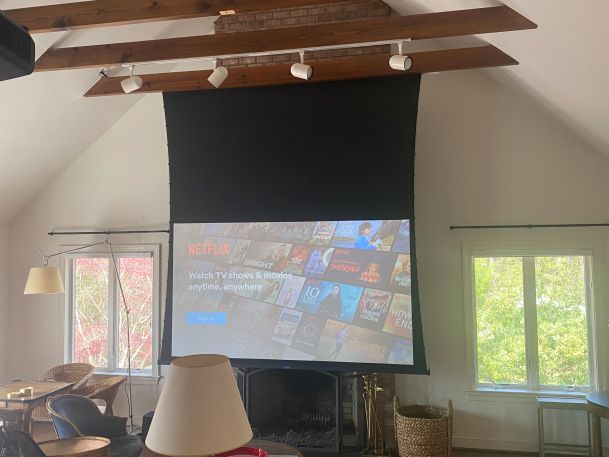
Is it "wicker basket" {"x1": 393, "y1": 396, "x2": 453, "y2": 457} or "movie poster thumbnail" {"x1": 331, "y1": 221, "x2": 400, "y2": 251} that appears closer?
"wicker basket" {"x1": 393, "y1": 396, "x2": 453, "y2": 457}

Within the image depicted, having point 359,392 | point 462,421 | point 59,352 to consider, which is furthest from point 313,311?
point 59,352

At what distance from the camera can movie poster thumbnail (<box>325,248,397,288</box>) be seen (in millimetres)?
4793

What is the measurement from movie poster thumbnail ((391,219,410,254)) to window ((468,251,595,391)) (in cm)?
80

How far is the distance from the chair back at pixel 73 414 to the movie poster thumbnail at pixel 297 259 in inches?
78.2

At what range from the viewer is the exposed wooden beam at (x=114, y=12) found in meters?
3.71

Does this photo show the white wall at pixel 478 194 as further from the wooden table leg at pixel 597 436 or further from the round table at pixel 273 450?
the round table at pixel 273 450

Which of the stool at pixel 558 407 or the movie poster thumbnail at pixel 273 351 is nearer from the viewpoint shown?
the stool at pixel 558 407

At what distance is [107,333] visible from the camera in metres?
6.03

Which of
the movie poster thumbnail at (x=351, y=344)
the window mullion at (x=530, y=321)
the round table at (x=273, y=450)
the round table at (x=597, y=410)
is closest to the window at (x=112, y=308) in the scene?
the movie poster thumbnail at (x=351, y=344)

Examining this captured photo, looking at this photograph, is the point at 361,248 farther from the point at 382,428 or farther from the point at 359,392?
the point at 382,428

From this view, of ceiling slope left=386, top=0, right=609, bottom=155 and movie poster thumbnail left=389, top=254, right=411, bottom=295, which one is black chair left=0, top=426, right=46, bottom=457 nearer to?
movie poster thumbnail left=389, top=254, right=411, bottom=295

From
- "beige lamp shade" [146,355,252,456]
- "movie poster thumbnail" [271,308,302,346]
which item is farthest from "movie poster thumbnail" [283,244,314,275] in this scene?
"beige lamp shade" [146,355,252,456]

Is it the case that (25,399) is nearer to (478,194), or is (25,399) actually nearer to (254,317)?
(254,317)

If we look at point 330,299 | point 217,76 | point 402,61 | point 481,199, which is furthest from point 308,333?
point 402,61
